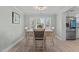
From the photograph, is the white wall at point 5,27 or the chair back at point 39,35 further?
the chair back at point 39,35

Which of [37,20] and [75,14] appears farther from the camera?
[37,20]

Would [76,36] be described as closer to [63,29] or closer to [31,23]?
[63,29]

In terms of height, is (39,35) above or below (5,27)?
below

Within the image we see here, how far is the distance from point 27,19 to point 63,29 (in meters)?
4.39

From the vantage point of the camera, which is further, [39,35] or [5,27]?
[39,35]

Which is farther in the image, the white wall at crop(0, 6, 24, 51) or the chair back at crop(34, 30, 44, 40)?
the chair back at crop(34, 30, 44, 40)
